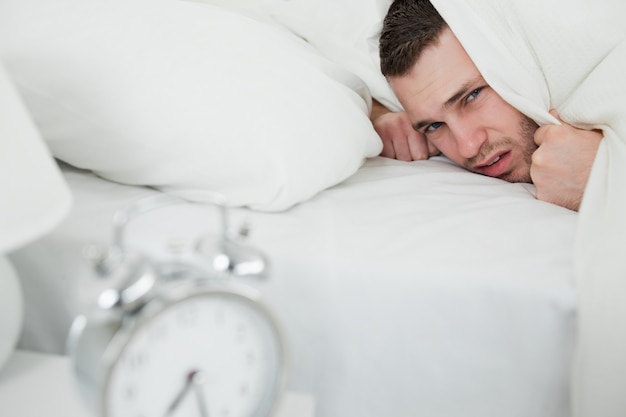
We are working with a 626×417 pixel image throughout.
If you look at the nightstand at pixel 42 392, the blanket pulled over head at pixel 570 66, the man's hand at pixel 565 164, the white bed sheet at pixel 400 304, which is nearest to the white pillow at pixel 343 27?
the blanket pulled over head at pixel 570 66

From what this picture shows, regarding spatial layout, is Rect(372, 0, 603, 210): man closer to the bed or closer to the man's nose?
the man's nose

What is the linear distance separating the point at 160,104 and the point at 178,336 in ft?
A: 1.11

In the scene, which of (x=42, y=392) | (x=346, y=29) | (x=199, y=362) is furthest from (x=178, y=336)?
(x=346, y=29)

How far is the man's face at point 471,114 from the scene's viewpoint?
104 centimetres

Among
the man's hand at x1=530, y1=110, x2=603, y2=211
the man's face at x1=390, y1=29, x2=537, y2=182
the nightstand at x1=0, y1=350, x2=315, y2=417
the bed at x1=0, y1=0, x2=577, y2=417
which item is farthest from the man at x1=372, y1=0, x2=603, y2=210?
the nightstand at x1=0, y1=350, x2=315, y2=417

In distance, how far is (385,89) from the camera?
122cm

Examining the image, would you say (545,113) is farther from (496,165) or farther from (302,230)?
(302,230)

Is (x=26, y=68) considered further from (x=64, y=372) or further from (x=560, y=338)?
(x=560, y=338)

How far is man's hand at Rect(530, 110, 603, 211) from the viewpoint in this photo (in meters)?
0.85

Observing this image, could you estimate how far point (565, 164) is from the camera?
863 millimetres

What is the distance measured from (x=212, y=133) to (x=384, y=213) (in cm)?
25

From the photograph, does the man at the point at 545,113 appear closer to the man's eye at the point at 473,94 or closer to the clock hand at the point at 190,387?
the man's eye at the point at 473,94

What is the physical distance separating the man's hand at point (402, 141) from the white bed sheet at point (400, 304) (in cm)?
43

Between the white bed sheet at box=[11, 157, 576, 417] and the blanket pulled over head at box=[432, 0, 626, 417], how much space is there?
6cm
